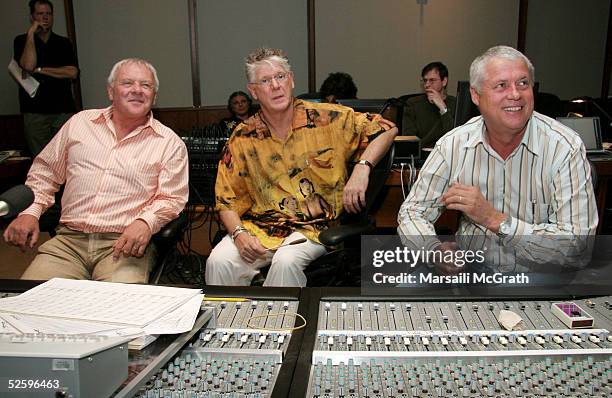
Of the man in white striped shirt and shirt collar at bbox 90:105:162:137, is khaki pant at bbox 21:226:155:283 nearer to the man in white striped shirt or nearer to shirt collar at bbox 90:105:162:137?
shirt collar at bbox 90:105:162:137

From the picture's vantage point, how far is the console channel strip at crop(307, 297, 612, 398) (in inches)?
34.5

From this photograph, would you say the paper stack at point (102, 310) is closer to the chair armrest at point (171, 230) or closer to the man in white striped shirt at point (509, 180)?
the chair armrest at point (171, 230)

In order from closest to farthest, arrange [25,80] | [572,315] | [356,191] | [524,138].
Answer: [572,315] < [524,138] < [356,191] < [25,80]

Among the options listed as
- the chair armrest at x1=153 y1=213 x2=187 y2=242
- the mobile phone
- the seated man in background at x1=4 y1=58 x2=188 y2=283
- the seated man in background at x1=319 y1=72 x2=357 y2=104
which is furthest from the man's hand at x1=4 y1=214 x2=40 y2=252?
the seated man in background at x1=319 y1=72 x2=357 y2=104

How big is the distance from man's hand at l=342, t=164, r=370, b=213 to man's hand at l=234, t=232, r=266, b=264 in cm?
36

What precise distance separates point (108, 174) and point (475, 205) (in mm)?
1349

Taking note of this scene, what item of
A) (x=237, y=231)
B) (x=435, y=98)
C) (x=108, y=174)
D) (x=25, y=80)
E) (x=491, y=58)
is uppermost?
(x=491, y=58)

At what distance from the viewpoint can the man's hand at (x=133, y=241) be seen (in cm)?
187

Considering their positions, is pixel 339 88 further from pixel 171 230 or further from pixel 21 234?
pixel 21 234

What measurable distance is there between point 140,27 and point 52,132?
63.5 inches

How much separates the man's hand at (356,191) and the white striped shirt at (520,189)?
218 mm

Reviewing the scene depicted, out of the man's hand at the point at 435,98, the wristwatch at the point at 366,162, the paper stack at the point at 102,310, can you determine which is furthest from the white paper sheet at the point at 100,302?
the man's hand at the point at 435,98

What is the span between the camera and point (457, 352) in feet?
3.22

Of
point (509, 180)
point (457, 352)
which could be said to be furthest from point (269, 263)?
point (457, 352)
